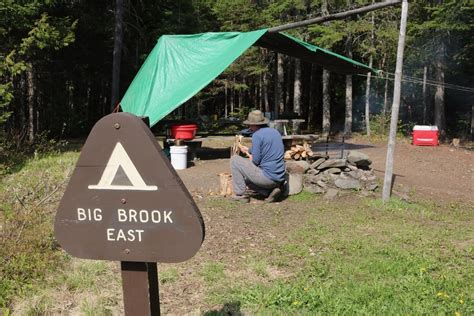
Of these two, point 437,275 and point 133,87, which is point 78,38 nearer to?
point 133,87

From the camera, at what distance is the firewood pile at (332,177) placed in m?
7.30

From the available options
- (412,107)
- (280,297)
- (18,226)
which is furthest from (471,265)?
(412,107)

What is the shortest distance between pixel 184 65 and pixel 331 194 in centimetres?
435

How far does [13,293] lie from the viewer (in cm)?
363

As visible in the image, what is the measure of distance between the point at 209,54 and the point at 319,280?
6.58 m

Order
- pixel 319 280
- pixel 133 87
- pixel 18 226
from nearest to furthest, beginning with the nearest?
1. pixel 319 280
2. pixel 18 226
3. pixel 133 87

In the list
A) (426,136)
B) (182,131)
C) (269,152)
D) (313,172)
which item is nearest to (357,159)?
(313,172)

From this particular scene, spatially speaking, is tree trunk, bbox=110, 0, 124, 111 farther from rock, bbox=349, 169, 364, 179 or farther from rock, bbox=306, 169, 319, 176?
rock, bbox=349, 169, 364, 179

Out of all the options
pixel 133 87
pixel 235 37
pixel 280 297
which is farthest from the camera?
pixel 133 87

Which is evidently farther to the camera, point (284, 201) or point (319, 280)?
point (284, 201)

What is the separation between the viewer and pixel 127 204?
6.20 ft

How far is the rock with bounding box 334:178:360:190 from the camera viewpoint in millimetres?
7293

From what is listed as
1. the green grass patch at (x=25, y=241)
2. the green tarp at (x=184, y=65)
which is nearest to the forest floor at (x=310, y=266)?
the green grass patch at (x=25, y=241)

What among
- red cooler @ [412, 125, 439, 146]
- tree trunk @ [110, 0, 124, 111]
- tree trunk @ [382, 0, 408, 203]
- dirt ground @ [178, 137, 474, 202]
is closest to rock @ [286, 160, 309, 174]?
dirt ground @ [178, 137, 474, 202]
